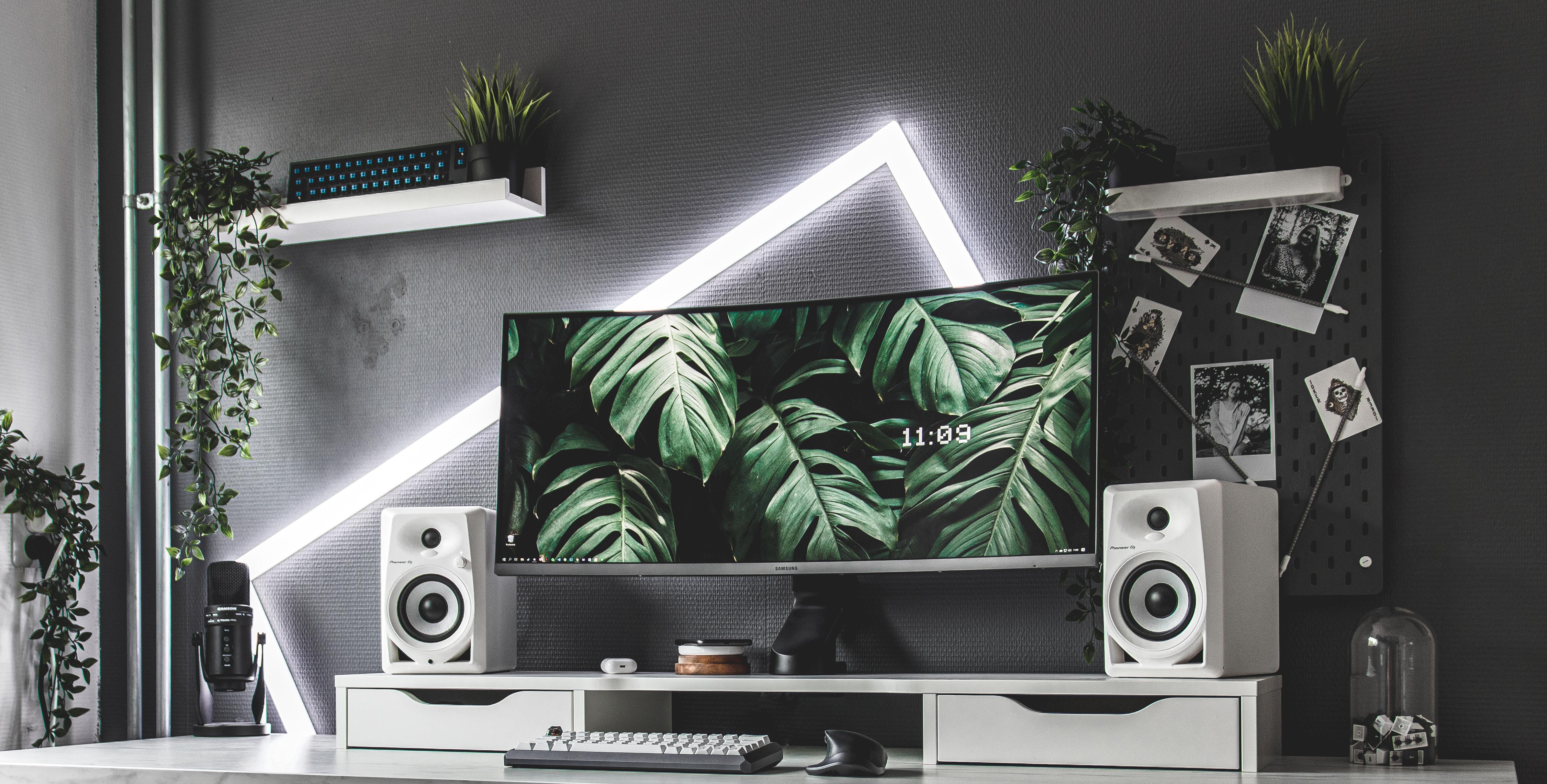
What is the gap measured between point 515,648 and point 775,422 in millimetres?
A: 638

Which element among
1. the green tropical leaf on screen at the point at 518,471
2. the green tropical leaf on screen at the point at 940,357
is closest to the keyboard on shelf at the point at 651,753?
the green tropical leaf on screen at the point at 518,471

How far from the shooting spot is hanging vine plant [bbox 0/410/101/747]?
2516mm

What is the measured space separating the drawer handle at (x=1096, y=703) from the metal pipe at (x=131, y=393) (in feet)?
6.16

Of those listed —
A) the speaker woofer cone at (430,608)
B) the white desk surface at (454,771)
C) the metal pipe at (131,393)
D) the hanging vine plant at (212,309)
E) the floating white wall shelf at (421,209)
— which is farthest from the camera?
the metal pipe at (131,393)

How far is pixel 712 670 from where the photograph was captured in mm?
2148

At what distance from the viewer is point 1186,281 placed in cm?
218

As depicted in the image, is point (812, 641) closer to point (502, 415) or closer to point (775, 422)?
point (775, 422)

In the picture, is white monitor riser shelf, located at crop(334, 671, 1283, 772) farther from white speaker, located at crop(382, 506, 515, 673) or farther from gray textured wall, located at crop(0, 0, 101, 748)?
gray textured wall, located at crop(0, 0, 101, 748)

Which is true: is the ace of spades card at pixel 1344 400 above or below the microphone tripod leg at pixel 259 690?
above

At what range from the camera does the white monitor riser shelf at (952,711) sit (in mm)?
1763

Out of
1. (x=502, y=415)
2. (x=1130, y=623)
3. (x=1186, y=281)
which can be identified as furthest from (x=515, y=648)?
(x=1186, y=281)

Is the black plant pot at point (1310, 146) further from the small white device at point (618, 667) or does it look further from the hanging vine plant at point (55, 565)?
the hanging vine plant at point (55, 565)

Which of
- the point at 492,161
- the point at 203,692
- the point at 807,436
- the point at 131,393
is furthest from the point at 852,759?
the point at 131,393

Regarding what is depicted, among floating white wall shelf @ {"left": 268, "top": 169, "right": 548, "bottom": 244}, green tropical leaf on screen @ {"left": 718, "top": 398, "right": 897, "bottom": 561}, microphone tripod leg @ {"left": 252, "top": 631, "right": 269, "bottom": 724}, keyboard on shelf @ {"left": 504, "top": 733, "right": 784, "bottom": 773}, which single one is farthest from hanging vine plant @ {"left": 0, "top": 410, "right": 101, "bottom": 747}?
green tropical leaf on screen @ {"left": 718, "top": 398, "right": 897, "bottom": 561}
